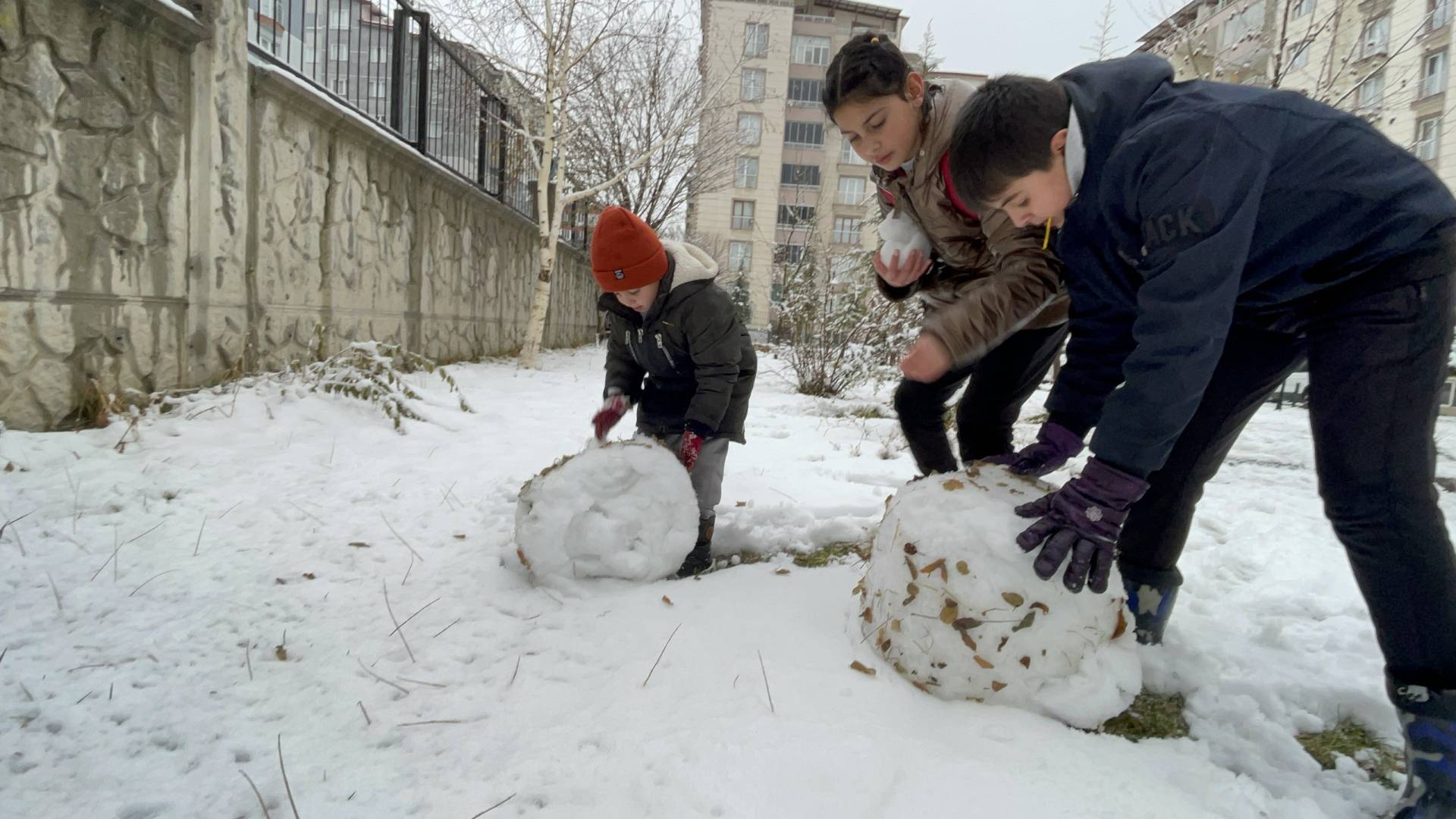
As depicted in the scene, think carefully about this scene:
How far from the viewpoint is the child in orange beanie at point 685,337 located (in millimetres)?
2383

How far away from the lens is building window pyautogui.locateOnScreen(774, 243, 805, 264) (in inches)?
327

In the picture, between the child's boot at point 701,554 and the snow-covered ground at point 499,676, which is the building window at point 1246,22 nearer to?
the snow-covered ground at point 499,676

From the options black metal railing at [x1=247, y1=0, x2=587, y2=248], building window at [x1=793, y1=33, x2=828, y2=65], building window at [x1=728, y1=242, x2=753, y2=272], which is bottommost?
black metal railing at [x1=247, y1=0, x2=587, y2=248]

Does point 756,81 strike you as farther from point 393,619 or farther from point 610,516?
point 393,619

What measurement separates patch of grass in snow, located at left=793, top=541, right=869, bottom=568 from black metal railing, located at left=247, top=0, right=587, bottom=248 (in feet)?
13.1

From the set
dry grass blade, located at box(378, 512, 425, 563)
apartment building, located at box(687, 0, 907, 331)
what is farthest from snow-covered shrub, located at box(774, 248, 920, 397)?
apartment building, located at box(687, 0, 907, 331)

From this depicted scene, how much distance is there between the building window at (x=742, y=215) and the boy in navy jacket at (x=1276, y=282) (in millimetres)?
33148

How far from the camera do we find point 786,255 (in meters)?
8.34

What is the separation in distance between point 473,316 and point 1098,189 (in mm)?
7490

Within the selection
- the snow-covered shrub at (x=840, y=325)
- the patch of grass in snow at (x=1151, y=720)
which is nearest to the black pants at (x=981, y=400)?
the patch of grass in snow at (x=1151, y=720)

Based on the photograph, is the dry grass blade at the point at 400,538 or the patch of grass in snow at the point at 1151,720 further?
the dry grass blade at the point at 400,538

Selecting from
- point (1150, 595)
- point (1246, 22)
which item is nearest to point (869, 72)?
point (1150, 595)

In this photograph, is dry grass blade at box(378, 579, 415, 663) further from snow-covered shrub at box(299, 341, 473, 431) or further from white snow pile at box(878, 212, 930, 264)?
snow-covered shrub at box(299, 341, 473, 431)

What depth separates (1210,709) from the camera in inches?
57.7
